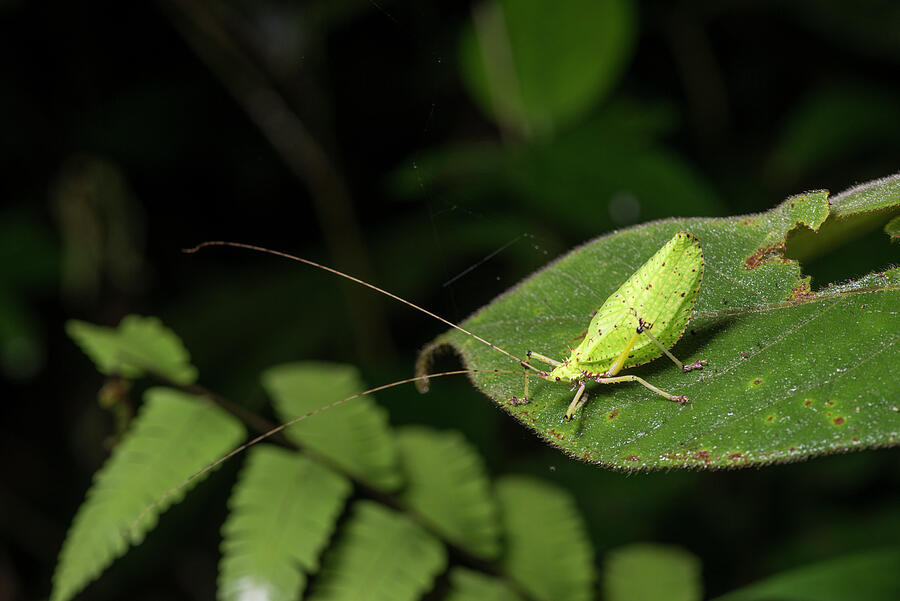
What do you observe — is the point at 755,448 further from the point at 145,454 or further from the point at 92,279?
the point at 92,279

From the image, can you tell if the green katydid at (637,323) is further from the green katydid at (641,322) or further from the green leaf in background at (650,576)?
the green leaf in background at (650,576)

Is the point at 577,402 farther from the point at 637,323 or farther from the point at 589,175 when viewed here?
the point at 589,175

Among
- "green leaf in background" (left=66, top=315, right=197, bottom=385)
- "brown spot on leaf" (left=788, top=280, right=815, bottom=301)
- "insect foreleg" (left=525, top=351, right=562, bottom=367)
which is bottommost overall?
"insect foreleg" (left=525, top=351, right=562, bottom=367)

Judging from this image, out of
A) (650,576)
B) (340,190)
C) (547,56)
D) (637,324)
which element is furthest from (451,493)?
(340,190)

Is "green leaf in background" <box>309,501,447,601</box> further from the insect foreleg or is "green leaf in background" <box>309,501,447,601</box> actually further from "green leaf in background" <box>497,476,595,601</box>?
the insect foreleg

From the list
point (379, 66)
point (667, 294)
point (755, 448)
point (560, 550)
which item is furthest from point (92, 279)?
point (755, 448)

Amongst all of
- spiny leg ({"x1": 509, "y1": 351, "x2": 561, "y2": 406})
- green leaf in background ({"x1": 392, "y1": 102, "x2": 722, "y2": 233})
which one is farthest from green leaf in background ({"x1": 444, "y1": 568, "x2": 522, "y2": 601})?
green leaf in background ({"x1": 392, "y1": 102, "x2": 722, "y2": 233})
